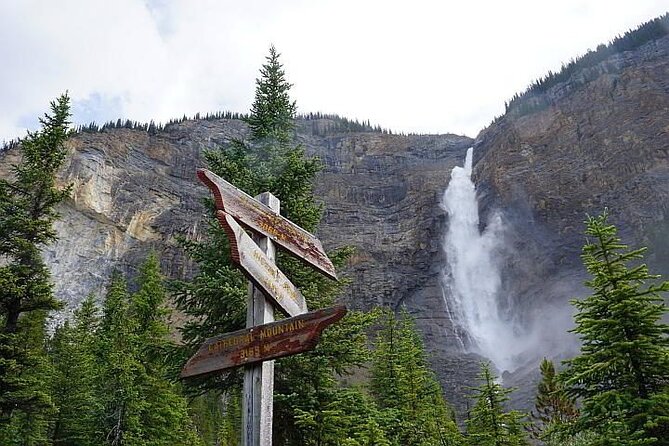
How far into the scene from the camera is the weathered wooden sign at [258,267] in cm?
410

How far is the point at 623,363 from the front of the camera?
793cm

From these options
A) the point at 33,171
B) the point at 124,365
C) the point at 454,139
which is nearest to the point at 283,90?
the point at 33,171

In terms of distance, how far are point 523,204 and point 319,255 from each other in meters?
60.4

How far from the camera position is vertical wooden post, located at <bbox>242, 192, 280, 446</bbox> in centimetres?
389

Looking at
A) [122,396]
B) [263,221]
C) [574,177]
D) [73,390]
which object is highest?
[574,177]

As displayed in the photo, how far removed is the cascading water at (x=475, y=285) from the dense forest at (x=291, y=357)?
34.5m

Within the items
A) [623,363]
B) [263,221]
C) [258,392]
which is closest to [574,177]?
[623,363]

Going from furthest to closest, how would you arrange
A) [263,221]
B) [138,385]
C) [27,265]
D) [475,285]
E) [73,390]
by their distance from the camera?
[475,285] < [73,390] < [138,385] < [27,265] < [263,221]

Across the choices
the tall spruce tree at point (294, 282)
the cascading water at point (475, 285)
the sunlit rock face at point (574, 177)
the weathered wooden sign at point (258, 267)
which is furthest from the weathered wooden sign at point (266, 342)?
the cascading water at point (475, 285)

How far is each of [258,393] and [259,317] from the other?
60 cm

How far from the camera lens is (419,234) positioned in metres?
65.1

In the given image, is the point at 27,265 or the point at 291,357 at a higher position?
the point at 27,265

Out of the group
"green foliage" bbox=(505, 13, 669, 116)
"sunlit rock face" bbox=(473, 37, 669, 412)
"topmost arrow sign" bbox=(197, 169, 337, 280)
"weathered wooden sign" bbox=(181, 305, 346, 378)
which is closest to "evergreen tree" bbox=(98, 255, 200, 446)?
"topmost arrow sign" bbox=(197, 169, 337, 280)

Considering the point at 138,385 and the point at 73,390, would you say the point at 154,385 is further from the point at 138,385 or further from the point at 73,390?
the point at 73,390
